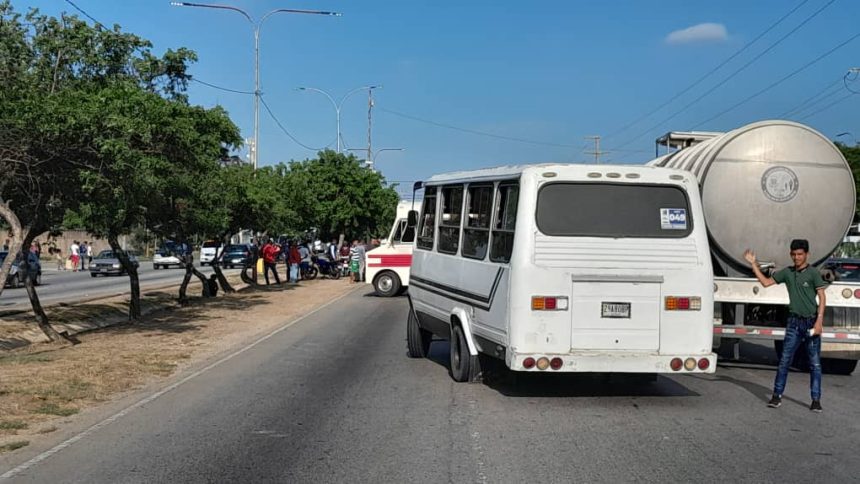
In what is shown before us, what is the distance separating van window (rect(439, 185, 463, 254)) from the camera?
10.6 meters

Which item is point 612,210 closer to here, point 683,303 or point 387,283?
point 683,303

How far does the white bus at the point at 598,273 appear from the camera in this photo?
8.45 meters

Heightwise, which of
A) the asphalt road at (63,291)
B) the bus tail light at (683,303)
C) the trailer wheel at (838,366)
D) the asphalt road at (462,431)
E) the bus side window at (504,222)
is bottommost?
the asphalt road at (63,291)

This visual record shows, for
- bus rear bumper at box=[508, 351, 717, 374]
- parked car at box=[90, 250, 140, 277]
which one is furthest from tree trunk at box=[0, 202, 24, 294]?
parked car at box=[90, 250, 140, 277]

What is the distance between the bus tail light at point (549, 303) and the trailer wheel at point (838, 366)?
5.39m

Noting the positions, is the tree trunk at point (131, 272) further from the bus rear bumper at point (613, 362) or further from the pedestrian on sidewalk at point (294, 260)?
the pedestrian on sidewalk at point (294, 260)

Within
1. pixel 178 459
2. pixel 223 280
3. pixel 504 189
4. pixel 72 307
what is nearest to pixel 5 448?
pixel 178 459

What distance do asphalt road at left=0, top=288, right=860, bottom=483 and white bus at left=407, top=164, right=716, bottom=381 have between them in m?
0.64

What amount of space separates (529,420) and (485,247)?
2.21m

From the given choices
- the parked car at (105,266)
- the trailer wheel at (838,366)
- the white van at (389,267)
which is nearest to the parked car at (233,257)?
the parked car at (105,266)

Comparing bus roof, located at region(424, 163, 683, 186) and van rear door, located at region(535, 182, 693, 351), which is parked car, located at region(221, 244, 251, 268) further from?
van rear door, located at region(535, 182, 693, 351)

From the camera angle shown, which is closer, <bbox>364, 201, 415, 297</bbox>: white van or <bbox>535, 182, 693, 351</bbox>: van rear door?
<bbox>535, 182, 693, 351</bbox>: van rear door

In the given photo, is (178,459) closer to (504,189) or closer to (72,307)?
(504,189)

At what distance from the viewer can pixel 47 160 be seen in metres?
13.1
